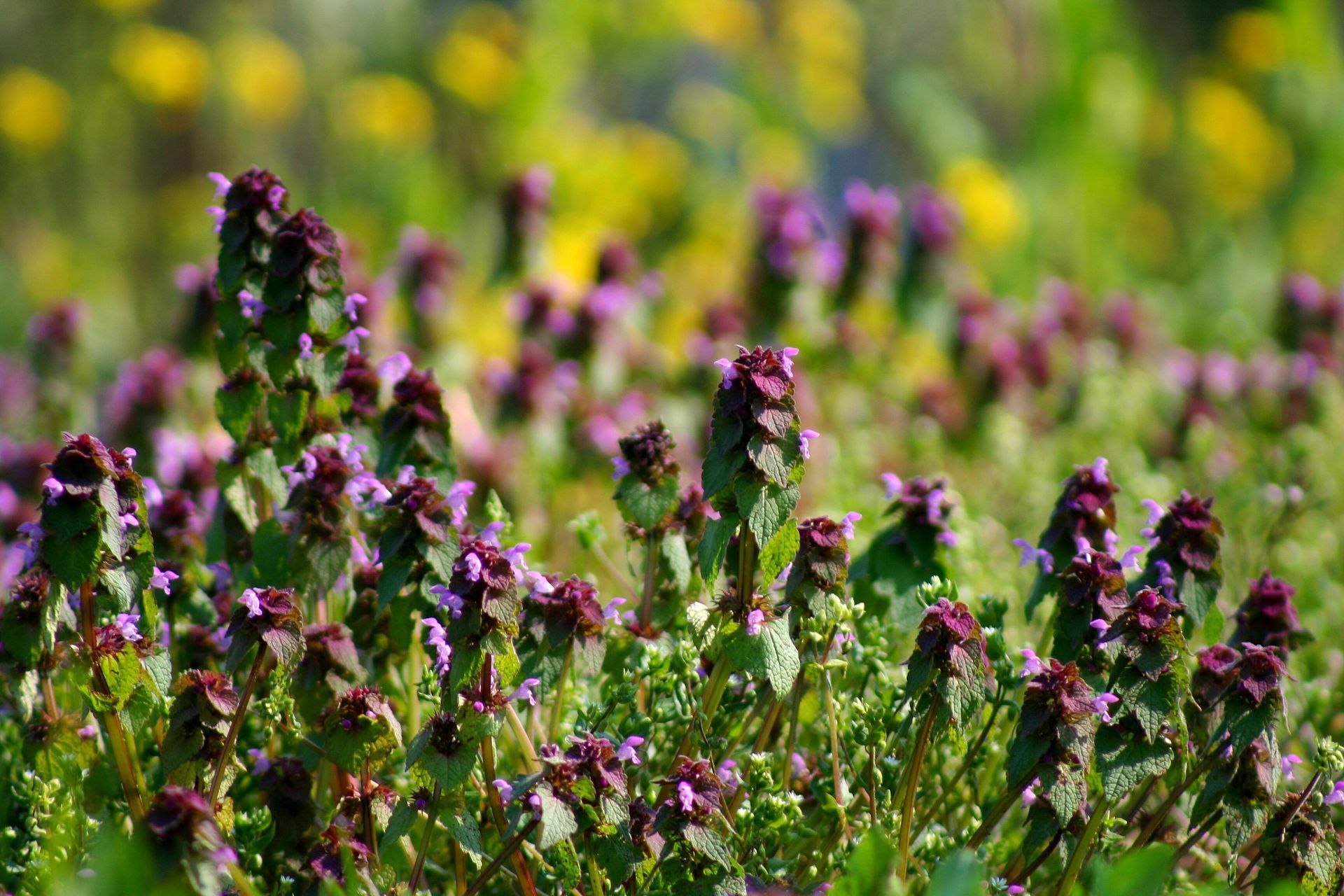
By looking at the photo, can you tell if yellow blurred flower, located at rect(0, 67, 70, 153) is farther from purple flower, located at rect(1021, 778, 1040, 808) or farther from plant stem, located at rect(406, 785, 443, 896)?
purple flower, located at rect(1021, 778, 1040, 808)

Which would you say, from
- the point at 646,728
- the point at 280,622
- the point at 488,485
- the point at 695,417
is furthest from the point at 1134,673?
the point at 695,417

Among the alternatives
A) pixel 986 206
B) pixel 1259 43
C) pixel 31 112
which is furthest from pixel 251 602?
pixel 1259 43

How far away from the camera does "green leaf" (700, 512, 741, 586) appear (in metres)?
1.35

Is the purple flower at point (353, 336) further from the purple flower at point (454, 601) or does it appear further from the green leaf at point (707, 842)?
the green leaf at point (707, 842)

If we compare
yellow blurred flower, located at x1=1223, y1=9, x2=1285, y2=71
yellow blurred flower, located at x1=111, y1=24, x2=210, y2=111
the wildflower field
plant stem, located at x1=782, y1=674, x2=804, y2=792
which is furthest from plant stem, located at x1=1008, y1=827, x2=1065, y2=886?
yellow blurred flower, located at x1=1223, y1=9, x2=1285, y2=71

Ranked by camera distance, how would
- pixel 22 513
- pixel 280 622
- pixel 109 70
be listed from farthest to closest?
pixel 109 70 < pixel 22 513 < pixel 280 622

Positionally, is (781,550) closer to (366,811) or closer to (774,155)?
(366,811)

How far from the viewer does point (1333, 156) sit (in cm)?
544

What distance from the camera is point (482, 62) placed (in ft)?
19.4

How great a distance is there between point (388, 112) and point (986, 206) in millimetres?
2828

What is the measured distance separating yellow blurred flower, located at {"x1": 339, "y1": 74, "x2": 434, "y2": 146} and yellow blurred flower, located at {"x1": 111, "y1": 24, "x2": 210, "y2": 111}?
2.38 ft

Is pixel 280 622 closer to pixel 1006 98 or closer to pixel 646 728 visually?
pixel 646 728

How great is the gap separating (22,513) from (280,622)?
1.45m

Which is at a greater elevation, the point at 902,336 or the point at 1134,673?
the point at 1134,673
